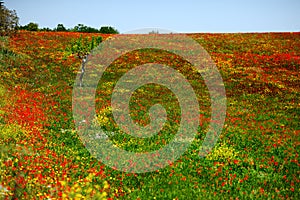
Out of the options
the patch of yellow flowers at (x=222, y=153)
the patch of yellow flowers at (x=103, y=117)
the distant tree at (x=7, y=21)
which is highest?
the distant tree at (x=7, y=21)

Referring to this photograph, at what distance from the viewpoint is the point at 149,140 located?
16.8 metres

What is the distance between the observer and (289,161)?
13.7 meters

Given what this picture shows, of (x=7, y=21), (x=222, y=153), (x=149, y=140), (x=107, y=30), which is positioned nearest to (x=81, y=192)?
(x=149, y=140)

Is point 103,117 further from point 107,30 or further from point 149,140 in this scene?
point 107,30

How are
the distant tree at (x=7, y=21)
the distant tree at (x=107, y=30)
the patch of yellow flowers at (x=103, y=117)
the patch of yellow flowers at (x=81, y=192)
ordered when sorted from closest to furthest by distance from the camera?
1. the patch of yellow flowers at (x=81, y=192)
2. the patch of yellow flowers at (x=103, y=117)
3. the distant tree at (x=7, y=21)
4. the distant tree at (x=107, y=30)

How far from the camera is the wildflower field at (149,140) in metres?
11.0

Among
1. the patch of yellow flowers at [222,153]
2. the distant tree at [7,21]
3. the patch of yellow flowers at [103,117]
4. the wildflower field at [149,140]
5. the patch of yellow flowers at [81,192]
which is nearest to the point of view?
the patch of yellow flowers at [81,192]

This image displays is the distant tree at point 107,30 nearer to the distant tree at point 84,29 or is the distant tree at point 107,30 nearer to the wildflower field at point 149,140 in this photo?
the distant tree at point 84,29

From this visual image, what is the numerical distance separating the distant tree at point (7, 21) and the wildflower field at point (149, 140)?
8851mm

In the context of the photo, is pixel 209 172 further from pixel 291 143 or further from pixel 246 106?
pixel 246 106

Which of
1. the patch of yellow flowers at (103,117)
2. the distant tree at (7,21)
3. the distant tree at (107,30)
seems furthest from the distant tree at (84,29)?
the patch of yellow flowers at (103,117)

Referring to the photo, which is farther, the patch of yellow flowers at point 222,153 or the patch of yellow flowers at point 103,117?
the patch of yellow flowers at point 103,117

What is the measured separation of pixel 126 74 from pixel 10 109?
20131 mm

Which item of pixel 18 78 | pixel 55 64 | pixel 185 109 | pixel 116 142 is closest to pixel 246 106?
pixel 185 109
